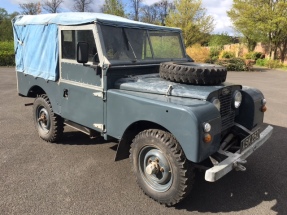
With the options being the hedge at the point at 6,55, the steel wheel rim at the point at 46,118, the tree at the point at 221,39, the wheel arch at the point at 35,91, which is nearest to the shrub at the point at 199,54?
the hedge at the point at 6,55

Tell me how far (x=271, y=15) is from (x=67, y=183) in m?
29.9

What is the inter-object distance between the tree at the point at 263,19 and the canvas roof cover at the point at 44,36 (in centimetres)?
2709

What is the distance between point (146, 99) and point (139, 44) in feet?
4.31

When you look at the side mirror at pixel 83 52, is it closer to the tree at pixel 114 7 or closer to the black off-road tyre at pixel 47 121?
the black off-road tyre at pixel 47 121

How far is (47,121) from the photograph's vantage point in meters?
5.23

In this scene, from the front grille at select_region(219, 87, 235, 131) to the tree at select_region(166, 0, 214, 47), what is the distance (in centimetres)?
2456

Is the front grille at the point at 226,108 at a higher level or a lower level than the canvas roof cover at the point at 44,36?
lower

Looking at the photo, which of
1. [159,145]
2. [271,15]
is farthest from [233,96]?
[271,15]

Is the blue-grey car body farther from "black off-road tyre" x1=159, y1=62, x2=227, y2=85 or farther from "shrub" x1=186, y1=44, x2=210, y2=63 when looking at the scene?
"shrub" x1=186, y1=44, x2=210, y2=63

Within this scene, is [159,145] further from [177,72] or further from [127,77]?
[127,77]

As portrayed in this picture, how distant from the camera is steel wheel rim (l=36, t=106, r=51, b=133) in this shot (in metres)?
5.21

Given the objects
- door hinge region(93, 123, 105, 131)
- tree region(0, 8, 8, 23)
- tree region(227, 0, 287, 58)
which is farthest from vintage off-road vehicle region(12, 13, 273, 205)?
tree region(0, 8, 8, 23)

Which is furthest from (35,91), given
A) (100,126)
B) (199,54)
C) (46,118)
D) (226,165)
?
(199,54)

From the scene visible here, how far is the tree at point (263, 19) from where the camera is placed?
1097 inches
